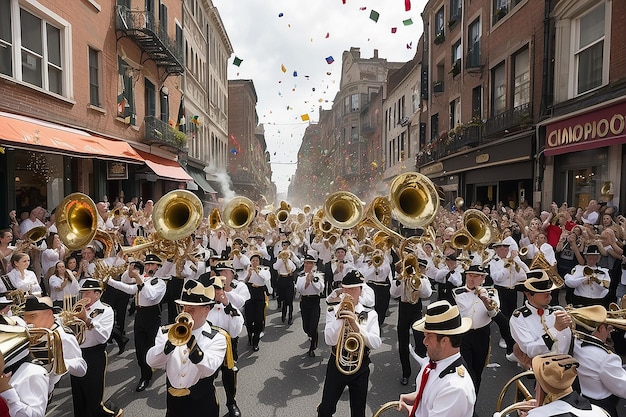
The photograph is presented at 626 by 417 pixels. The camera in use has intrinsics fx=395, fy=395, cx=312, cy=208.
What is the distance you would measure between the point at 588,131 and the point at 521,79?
5.26 metres

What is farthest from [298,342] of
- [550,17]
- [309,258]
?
[550,17]

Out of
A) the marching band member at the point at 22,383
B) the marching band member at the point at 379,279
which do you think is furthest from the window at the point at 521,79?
the marching band member at the point at 22,383

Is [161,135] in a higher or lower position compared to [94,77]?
lower

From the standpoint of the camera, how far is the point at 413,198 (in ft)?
22.9

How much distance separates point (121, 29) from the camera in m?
14.9

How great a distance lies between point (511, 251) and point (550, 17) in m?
10.3

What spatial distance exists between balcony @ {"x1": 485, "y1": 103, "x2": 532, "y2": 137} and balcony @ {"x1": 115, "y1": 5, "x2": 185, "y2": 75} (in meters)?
14.3

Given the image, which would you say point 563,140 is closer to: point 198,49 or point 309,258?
point 309,258

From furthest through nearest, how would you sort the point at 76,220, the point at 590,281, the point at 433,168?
the point at 433,168
the point at 590,281
the point at 76,220

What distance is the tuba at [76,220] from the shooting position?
604cm

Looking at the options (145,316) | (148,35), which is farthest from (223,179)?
(145,316)

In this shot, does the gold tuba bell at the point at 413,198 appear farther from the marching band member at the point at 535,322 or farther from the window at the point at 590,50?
the window at the point at 590,50

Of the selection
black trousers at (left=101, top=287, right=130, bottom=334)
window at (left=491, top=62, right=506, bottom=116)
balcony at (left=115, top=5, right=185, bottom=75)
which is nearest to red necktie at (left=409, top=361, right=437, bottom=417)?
black trousers at (left=101, top=287, right=130, bottom=334)

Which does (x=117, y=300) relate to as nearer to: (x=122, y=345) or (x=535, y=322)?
(x=122, y=345)
